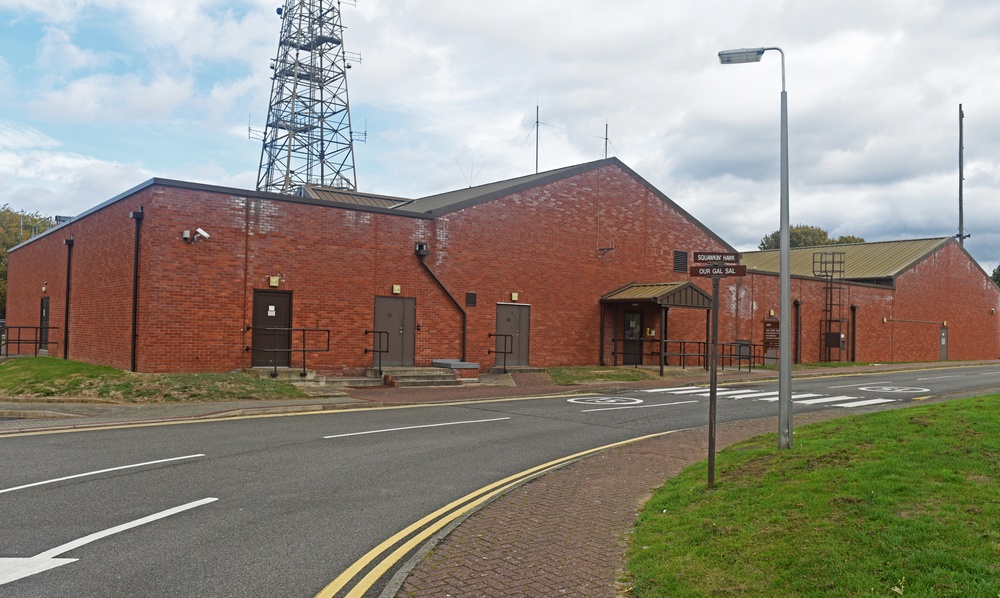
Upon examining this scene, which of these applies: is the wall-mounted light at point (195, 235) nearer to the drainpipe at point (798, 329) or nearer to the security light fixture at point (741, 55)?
the security light fixture at point (741, 55)

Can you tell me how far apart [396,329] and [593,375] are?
21.9 feet

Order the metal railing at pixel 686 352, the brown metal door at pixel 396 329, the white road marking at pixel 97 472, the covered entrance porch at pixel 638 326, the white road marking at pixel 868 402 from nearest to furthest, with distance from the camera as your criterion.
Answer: the white road marking at pixel 97 472
the white road marking at pixel 868 402
the brown metal door at pixel 396 329
the covered entrance porch at pixel 638 326
the metal railing at pixel 686 352

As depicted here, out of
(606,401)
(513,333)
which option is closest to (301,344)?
(513,333)

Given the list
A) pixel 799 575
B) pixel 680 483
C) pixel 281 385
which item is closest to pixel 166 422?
pixel 281 385

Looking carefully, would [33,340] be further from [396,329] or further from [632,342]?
[632,342]

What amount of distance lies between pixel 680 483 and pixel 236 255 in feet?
49.1

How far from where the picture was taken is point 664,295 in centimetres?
2619

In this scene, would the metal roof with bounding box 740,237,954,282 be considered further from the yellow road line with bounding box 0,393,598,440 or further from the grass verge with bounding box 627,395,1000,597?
the grass verge with bounding box 627,395,1000,597

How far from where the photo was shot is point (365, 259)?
22062 millimetres

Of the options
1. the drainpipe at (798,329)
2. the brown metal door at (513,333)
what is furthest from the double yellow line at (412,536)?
the drainpipe at (798,329)

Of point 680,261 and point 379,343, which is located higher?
point 680,261

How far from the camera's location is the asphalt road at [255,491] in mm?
5531

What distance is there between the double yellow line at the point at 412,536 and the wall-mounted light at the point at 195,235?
500 inches

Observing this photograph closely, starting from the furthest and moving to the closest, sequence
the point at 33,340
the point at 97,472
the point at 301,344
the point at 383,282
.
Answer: the point at 33,340, the point at 383,282, the point at 301,344, the point at 97,472
